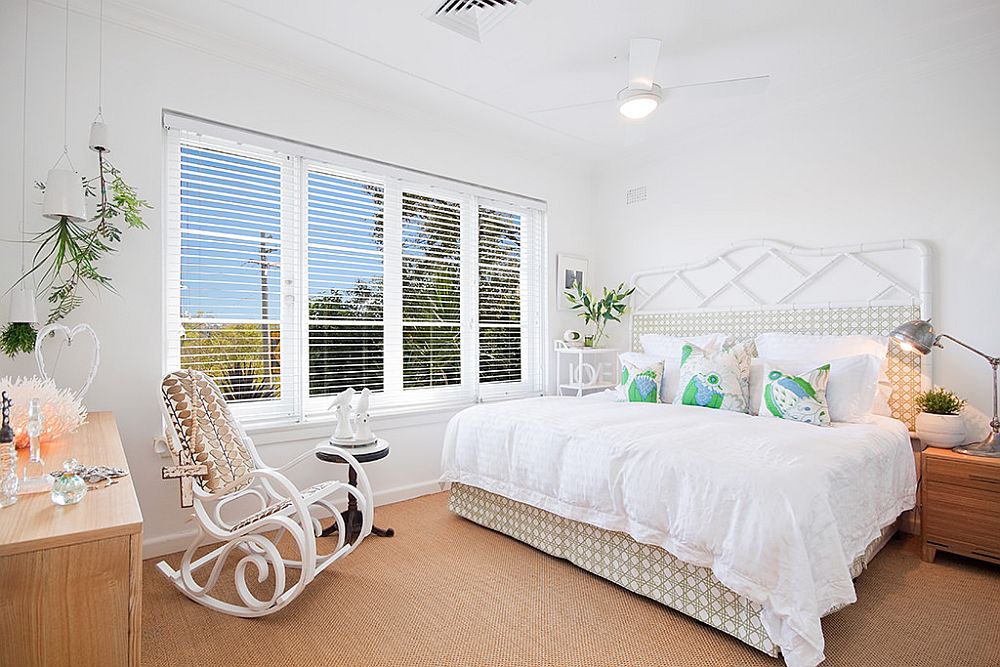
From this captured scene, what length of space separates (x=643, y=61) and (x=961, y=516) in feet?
8.86

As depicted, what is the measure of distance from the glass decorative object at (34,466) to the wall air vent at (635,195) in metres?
4.45

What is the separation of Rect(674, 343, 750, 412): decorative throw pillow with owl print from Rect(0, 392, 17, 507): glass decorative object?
3.19 metres

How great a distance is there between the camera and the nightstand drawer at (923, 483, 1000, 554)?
8.65 feet

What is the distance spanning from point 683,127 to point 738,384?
6.86 feet

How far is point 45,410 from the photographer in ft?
6.07

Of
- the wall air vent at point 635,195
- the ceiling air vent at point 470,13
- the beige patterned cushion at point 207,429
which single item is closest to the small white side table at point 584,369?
the wall air vent at point 635,195

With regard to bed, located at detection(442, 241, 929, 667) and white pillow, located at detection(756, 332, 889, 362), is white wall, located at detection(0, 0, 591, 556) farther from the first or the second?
white pillow, located at detection(756, 332, 889, 362)

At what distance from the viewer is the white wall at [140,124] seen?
2.61m

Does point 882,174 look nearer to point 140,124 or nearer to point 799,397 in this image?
point 799,397

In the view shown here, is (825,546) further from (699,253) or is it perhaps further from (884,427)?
(699,253)

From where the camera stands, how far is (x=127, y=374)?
9.33 feet

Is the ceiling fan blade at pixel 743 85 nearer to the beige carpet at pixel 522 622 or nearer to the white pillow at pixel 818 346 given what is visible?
the white pillow at pixel 818 346

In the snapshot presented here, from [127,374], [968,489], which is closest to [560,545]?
[968,489]

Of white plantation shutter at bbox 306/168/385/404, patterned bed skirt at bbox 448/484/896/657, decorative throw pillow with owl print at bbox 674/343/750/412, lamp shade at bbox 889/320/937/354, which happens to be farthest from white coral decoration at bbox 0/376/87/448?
lamp shade at bbox 889/320/937/354
